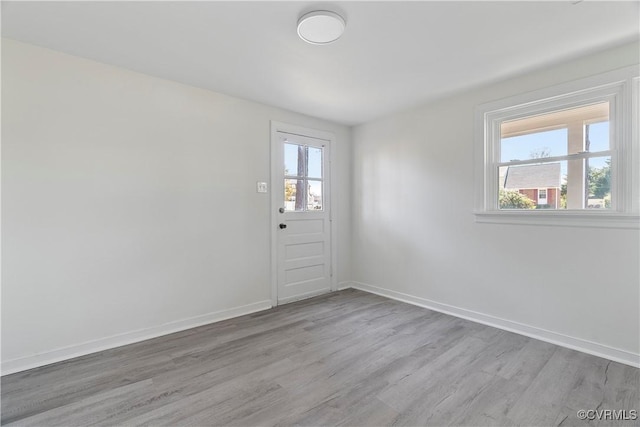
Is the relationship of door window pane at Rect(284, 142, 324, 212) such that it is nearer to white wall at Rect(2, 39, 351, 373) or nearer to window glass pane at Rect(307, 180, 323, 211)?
window glass pane at Rect(307, 180, 323, 211)

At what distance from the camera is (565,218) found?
2.52 meters

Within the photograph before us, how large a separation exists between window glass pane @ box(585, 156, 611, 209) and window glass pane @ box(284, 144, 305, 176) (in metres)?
2.89

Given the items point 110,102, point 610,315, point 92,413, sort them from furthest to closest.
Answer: point 110,102, point 610,315, point 92,413

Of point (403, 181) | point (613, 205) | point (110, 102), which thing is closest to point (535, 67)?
point (613, 205)

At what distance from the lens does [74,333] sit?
2.41m

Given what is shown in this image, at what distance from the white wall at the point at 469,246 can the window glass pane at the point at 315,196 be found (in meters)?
0.63

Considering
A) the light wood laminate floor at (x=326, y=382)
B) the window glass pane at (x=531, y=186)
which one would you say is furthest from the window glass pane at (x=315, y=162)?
the window glass pane at (x=531, y=186)

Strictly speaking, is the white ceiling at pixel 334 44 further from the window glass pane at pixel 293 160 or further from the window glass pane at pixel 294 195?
the window glass pane at pixel 294 195

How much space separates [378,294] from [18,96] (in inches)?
162

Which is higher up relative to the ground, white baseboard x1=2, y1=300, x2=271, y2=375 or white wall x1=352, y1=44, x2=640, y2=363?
white wall x1=352, y1=44, x2=640, y2=363

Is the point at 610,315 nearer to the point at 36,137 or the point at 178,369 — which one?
the point at 178,369

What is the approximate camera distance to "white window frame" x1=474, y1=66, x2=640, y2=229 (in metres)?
2.23

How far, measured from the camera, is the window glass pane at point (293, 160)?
12.4 ft

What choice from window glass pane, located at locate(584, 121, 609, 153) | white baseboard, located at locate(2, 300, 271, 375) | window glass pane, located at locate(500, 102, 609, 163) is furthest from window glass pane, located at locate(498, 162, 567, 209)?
white baseboard, located at locate(2, 300, 271, 375)
